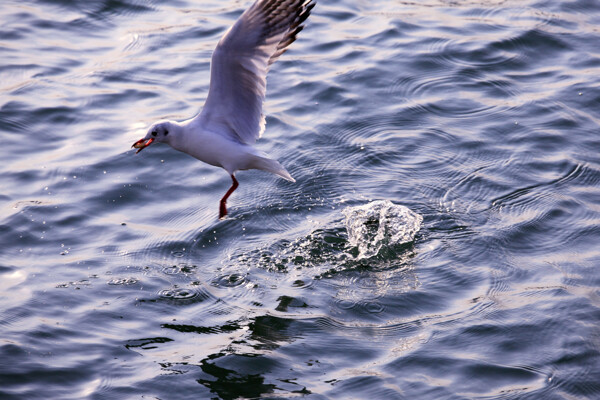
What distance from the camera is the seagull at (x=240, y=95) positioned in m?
6.83

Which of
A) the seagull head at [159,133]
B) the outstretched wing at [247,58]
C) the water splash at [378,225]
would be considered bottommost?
the water splash at [378,225]

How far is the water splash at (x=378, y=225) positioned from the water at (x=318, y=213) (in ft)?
0.34

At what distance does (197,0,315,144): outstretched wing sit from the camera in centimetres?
680

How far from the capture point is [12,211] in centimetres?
836

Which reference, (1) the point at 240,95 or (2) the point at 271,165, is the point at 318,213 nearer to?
(2) the point at 271,165

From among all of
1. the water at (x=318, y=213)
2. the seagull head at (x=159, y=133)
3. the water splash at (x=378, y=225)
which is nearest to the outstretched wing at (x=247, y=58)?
the seagull head at (x=159, y=133)

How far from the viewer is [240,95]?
737 cm

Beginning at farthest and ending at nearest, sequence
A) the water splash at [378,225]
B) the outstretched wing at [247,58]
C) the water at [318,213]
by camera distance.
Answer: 1. the water splash at [378,225]
2. the outstretched wing at [247,58]
3. the water at [318,213]

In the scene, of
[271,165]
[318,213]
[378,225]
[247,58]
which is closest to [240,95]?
[247,58]

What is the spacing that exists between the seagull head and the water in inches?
42.7

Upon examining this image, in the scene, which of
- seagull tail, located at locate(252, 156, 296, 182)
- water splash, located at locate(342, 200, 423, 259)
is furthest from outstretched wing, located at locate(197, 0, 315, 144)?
water splash, located at locate(342, 200, 423, 259)

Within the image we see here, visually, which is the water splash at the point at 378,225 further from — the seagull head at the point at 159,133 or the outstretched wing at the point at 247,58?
the seagull head at the point at 159,133

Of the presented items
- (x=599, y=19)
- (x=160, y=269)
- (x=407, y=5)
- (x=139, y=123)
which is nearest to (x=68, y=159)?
(x=139, y=123)

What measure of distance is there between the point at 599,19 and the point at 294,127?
513cm
